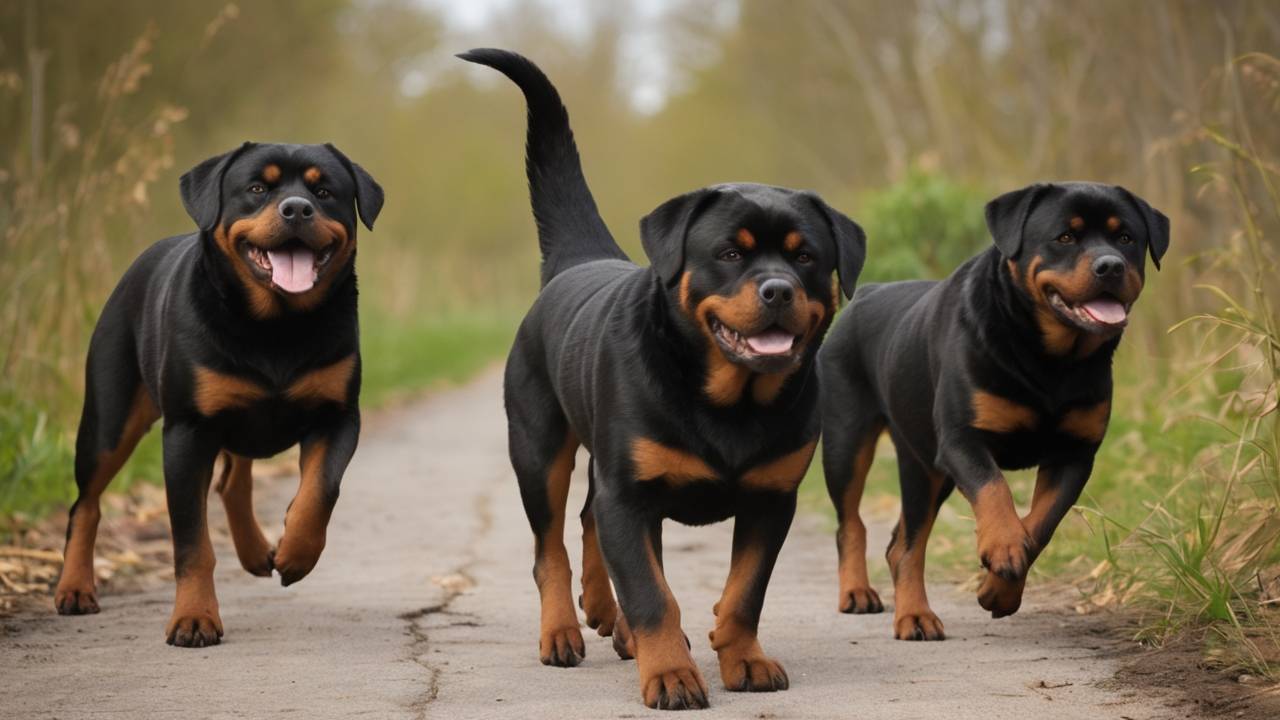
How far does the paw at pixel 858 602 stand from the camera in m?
5.11

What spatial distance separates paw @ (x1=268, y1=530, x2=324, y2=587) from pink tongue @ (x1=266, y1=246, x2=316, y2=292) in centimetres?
73

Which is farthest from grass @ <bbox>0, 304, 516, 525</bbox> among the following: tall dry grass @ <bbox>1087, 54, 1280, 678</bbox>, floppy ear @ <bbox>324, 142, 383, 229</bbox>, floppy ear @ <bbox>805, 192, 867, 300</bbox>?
tall dry grass @ <bbox>1087, 54, 1280, 678</bbox>

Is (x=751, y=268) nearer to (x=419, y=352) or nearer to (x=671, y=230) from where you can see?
(x=671, y=230)

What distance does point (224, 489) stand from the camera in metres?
5.36

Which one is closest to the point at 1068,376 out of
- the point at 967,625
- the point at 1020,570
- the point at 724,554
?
the point at 1020,570

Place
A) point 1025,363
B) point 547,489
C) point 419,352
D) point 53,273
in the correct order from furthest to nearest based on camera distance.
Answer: point 419,352 → point 53,273 → point 547,489 → point 1025,363

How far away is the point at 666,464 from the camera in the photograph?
3.80 meters

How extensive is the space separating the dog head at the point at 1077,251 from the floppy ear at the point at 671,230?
1003 millimetres

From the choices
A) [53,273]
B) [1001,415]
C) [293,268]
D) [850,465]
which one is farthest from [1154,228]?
[53,273]

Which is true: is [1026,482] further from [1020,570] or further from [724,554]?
[1020,570]

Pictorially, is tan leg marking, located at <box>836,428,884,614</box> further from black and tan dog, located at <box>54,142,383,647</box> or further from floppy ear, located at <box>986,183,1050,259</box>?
black and tan dog, located at <box>54,142,383,647</box>

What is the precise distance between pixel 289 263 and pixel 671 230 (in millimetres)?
1382

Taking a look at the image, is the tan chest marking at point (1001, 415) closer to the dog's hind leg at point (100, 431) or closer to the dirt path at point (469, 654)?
the dirt path at point (469, 654)

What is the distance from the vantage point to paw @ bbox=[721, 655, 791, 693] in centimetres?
383
